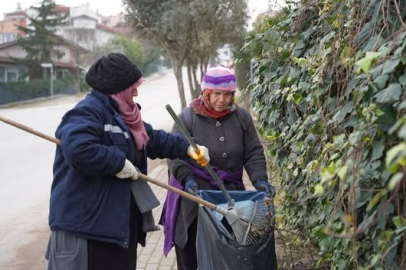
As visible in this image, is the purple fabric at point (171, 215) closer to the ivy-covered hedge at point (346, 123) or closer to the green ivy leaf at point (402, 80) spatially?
the ivy-covered hedge at point (346, 123)

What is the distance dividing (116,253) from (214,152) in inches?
38.9

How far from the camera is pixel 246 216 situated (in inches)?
139

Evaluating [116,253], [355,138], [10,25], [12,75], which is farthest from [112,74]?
[10,25]

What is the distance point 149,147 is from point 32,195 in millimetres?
6170

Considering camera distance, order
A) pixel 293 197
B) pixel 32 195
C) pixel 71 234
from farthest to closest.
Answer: pixel 32 195, pixel 293 197, pixel 71 234

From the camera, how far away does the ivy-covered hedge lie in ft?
6.32

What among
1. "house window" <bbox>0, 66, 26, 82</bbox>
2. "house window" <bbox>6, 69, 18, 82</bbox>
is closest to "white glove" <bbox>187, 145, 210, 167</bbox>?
"house window" <bbox>0, 66, 26, 82</bbox>

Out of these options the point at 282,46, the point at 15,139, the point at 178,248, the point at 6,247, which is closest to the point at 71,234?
the point at 178,248

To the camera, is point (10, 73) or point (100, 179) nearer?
point (100, 179)

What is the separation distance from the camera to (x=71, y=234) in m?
3.20

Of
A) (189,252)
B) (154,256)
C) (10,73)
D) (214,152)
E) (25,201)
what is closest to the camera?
(214,152)

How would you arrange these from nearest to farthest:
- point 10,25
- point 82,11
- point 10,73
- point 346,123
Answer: point 346,123, point 10,73, point 82,11, point 10,25

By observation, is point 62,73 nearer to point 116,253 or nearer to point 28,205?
point 28,205

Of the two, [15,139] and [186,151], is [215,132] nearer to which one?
[186,151]
